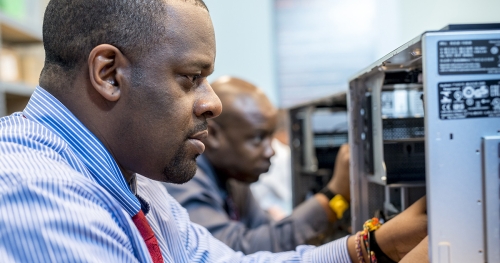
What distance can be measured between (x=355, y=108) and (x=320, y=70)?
2.55 meters

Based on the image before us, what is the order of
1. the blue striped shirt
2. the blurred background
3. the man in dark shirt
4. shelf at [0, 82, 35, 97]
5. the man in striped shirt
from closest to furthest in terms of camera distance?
the blue striped shirt → the man in striped shirt → the man in dark shirt → shelf at [0, 82, 35, 97] → the blurred background

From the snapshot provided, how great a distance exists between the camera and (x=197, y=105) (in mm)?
751

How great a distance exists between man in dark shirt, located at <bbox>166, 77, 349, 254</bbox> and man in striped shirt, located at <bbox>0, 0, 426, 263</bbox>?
618mm

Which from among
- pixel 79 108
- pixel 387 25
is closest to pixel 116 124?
pixel 79 108

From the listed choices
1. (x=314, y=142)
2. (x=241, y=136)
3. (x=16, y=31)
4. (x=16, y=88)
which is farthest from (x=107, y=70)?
(x=16, y=31)

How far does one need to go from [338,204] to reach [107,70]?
35.6 inches

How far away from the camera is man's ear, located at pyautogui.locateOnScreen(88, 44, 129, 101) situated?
2.25 feet

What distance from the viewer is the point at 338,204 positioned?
4.63 feet

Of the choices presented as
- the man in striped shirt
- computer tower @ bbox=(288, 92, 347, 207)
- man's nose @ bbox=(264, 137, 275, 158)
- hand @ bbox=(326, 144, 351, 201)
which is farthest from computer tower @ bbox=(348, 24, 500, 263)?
man's nose @ bbox=(264, 137, 275, 158)

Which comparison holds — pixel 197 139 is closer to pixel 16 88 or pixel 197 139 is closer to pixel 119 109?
pixel 119 109

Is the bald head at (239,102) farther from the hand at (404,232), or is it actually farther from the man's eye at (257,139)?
the hand at (404,232)

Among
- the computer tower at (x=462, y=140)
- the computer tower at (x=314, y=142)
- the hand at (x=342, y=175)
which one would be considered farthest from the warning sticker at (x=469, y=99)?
the computer tower at (x=314, y=142)

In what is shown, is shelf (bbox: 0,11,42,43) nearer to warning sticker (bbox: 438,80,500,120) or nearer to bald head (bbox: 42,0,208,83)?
bald head (bbox: 42,0,208,83)

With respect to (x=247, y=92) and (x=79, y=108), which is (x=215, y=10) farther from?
(x=79, y=108)
